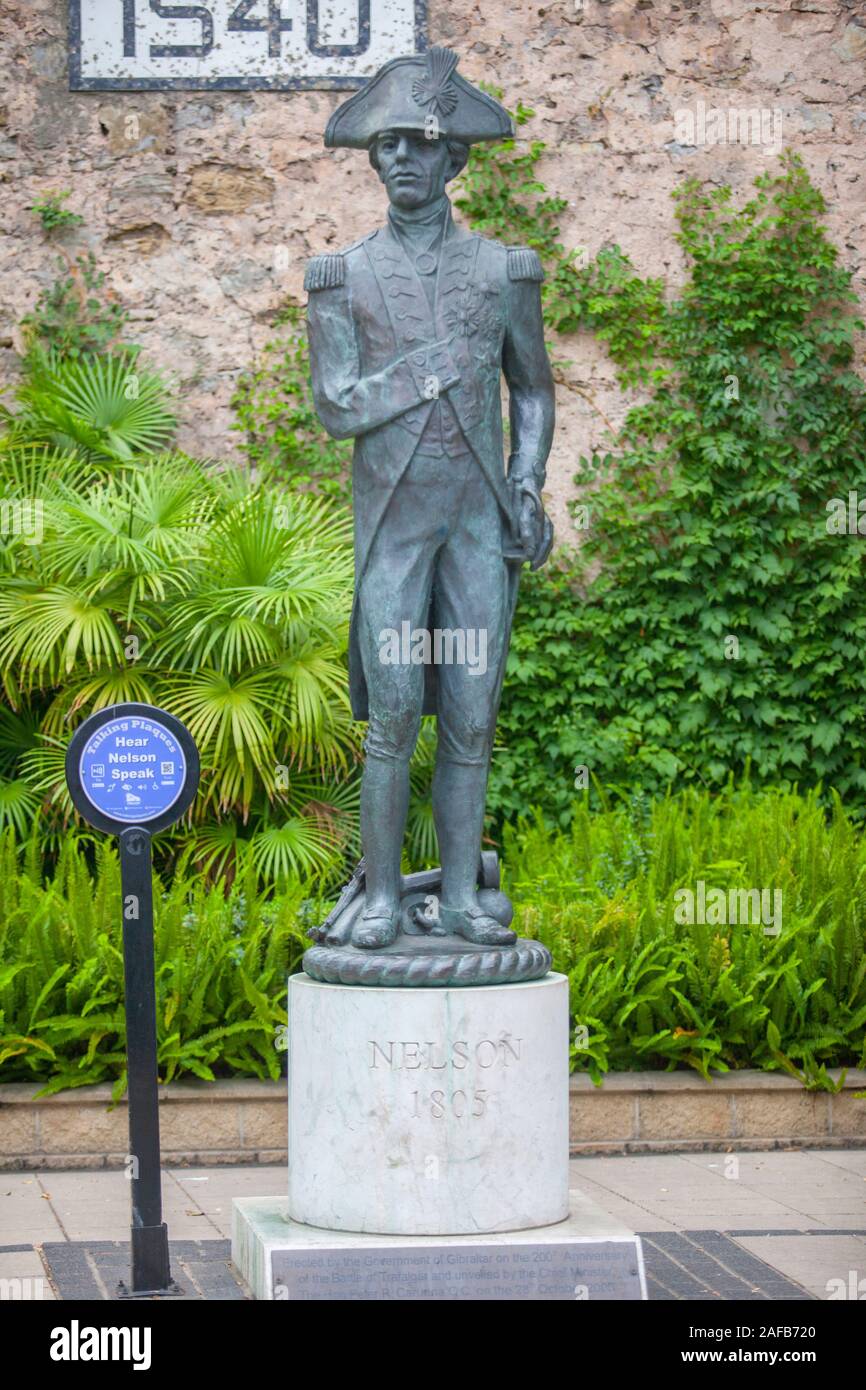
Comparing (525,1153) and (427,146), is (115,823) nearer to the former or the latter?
(525,1153)

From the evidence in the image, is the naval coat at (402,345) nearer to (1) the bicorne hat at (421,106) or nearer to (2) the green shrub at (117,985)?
(1) the bicorne hat at (421,106)

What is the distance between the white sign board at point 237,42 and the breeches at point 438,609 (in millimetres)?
6873

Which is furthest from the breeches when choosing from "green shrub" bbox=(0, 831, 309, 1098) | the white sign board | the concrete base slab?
the white sign board

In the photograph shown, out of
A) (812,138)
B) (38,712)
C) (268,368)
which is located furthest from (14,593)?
(812,138)

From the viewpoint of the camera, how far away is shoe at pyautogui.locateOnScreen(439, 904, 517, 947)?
495cm

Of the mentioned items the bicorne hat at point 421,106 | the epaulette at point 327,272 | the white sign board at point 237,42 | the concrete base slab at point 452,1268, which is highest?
the white sign board at point 237,42

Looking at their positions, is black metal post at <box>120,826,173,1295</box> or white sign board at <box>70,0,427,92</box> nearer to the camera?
black metal post at <box>120,826,173,1295</box>

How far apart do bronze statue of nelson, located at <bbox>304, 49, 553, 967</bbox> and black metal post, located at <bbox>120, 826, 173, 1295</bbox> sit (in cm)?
59

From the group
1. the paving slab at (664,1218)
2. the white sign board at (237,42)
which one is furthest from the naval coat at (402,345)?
the white sign board at (237,42)

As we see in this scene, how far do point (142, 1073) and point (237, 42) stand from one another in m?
8.11

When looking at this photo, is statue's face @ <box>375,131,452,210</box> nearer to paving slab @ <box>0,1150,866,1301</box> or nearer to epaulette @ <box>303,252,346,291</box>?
epaulette @ <box>303,252,346,291</box>

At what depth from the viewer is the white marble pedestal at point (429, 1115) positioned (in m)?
4.63

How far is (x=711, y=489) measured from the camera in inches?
432

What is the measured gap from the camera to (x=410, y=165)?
16.1ft
